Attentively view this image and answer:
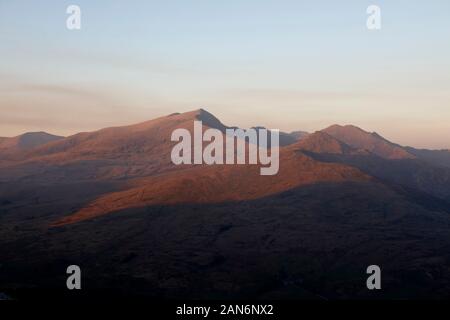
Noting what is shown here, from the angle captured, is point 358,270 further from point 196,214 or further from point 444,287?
point 196,214

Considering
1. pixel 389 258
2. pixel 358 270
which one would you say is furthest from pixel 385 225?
pixel 358 270

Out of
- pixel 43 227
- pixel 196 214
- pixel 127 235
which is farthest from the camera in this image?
pixel 196 214
